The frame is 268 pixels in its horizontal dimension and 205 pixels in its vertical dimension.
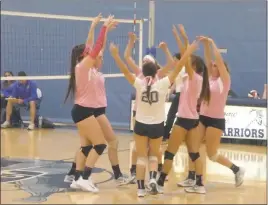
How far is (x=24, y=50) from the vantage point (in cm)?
1188

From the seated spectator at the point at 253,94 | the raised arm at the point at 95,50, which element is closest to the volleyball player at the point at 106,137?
the raised arm at the point at 95,50

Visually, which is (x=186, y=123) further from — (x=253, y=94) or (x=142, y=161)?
(x=253, y=94)

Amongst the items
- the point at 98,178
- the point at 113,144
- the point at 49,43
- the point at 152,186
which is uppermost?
the point at 49,43

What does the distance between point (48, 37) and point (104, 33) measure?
6.45m

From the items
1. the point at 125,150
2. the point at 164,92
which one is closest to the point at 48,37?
the point at 125,150

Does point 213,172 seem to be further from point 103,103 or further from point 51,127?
point 51,127

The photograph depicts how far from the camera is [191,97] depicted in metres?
6.58

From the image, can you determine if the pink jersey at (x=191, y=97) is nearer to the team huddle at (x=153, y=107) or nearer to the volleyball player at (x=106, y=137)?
the team huddle at (x=153, y=107)

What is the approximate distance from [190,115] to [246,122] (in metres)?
4.85

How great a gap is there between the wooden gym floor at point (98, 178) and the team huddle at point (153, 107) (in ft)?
0.68

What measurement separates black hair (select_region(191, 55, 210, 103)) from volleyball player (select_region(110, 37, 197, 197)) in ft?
1.45

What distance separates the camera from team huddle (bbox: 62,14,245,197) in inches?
245

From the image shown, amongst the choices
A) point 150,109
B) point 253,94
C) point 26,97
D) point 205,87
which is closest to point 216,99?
point 205,87

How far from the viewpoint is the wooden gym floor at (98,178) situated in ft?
20.5
